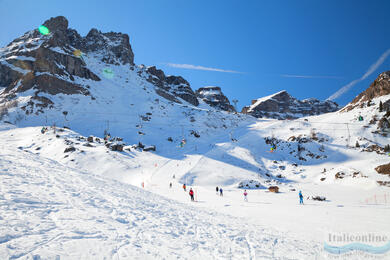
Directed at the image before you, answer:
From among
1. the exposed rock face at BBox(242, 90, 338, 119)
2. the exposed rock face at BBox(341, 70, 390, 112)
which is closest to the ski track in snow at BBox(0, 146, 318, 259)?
the exposed rock face at BBox(341, 70, 390, 112)

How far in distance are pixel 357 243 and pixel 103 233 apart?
977 cm

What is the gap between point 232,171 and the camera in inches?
1604

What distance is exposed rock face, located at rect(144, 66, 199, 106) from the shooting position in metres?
132

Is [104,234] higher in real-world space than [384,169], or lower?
higher

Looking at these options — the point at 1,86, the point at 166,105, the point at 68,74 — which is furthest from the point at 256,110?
the point at 1,86

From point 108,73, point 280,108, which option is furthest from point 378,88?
point 280,108

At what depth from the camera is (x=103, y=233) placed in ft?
21.0

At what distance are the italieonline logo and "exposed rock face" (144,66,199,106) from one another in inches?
4728

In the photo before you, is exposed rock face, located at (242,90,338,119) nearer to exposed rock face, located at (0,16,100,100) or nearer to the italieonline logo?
exposed rock face, located at (0,16,100,100)

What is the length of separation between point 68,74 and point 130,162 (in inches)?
2600

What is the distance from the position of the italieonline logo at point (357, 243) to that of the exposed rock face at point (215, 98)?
155m

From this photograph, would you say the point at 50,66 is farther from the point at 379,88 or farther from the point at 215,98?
the point at 215,98

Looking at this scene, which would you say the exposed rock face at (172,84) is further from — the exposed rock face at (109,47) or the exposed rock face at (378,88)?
the exposed rock face at (378,88)

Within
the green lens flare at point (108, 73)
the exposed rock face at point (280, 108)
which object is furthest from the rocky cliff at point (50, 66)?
the exposed rock face at point (280, 108)
